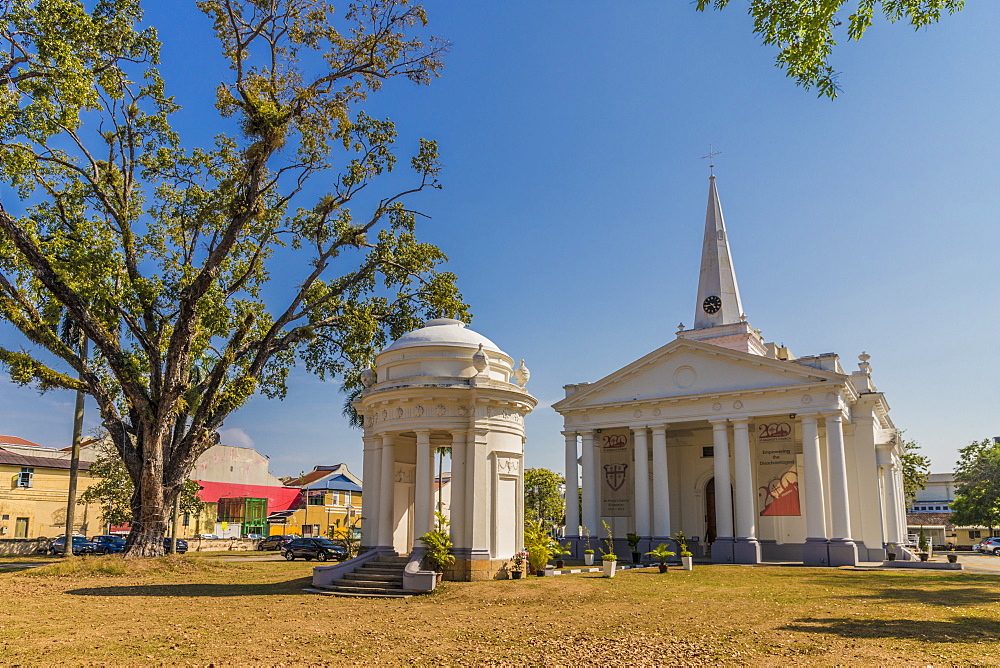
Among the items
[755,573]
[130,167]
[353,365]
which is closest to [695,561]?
[755,573]

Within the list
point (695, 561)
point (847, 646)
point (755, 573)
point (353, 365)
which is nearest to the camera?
point (847, 646)

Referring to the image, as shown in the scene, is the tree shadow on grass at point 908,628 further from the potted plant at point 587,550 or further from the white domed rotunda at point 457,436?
the potted plant at point 587,550

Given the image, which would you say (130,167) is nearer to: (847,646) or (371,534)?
(371,534)

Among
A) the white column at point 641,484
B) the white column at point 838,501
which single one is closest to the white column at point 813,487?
the white column at point 838,501

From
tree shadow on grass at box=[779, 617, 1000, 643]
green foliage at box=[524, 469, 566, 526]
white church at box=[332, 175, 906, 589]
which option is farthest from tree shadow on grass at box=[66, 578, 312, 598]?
green foliage at box=[524, 469, 566, 526]

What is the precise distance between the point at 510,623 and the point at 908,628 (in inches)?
250

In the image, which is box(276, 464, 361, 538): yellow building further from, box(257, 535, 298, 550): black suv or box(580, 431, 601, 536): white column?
box(580, 431, 601, 536): white column

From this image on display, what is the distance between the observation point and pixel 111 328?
82.5 feet

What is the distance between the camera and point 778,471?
1246 inches

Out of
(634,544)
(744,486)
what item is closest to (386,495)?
(634,544)

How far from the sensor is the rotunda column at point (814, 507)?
29438 millimetres

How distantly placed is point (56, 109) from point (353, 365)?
13.5 meters

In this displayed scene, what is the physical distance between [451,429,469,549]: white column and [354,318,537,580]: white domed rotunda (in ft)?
0.08

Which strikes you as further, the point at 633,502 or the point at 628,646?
the point at 633,502
